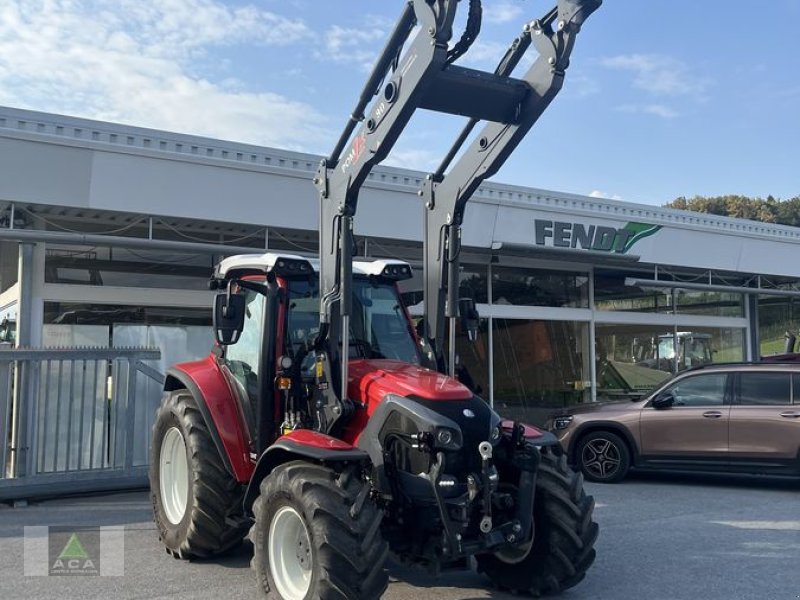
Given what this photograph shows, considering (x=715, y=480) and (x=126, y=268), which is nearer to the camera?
(x=715, y=480)

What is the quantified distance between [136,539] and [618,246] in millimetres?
10249

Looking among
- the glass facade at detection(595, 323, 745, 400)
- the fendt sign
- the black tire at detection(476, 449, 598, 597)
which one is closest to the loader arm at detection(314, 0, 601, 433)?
the black tire at detection(476, 449, 598, 597)

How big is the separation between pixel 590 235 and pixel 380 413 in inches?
389

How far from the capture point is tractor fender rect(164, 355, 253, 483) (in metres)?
6.13

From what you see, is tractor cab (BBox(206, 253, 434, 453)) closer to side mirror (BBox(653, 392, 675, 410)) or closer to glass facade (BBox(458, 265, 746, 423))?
side mirror (BBox(653, 392, 675, 410))

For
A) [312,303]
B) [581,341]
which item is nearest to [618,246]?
[581,341]

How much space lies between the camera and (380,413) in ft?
16.6

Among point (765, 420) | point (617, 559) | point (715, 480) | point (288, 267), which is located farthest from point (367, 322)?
point (715, 480)

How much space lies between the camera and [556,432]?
438 inches

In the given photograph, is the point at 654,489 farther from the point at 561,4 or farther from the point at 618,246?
the point at 561,4

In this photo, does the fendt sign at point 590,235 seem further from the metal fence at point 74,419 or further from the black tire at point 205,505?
the black tire at point 205,505

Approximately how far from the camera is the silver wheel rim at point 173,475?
686cm

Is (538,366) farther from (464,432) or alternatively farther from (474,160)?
(464,432)

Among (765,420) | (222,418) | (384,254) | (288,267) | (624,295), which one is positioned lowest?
(765,420)
